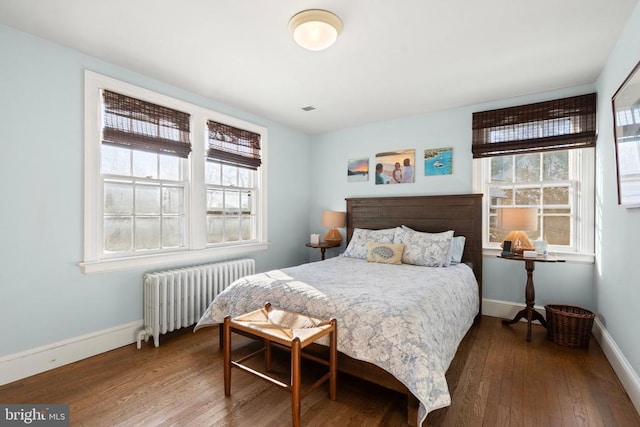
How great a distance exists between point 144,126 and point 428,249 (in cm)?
307

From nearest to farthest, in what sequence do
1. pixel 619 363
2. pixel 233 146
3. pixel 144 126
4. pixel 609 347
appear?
pixel 619 363
pixel 609 347
pixel 144 126
pixel 233 146

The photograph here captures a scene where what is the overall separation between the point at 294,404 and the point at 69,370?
1.88m

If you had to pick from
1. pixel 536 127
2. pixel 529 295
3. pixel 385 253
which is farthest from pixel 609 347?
pixel 536 127

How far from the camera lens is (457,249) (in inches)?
136

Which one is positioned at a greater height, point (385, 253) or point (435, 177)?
point (435, 177)

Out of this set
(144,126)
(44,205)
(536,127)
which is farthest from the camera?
(536,127)

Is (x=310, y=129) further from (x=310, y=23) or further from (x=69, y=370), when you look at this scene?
(x=69, y=370)

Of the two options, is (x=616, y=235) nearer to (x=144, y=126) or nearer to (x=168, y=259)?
(x=168, y=259)

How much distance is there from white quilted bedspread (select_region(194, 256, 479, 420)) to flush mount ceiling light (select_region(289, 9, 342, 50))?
1742 millimetres

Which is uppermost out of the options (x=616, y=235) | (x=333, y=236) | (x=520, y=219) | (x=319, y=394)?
(x=520, y=219)

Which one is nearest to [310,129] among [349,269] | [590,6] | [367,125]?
[367,125]

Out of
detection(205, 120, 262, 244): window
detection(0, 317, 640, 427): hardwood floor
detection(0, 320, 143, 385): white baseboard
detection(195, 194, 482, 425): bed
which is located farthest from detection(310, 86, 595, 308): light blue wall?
detection(0, 320, 143, 385): white baseboard

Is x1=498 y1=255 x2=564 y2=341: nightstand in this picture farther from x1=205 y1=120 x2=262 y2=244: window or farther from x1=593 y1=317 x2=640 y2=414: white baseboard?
x1=205 y1=120 x2=262 y2=244: window

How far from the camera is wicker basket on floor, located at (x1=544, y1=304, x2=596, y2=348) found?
105 inches
